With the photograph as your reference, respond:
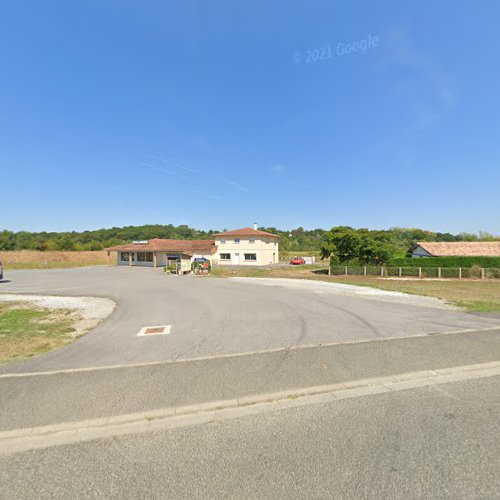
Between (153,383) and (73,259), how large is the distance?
202 feet

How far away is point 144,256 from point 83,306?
30.9m

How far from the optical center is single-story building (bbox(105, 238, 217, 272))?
1469 inches

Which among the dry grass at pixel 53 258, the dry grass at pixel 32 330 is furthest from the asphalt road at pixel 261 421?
the dry grass at pixel 53 258

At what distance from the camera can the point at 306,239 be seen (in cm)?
8938

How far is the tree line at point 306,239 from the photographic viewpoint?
2639cm

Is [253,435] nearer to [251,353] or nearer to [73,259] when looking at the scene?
[251,353]

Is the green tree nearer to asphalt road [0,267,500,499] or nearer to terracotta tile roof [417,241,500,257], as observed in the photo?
terracotta tile roof [417,241,500,257]

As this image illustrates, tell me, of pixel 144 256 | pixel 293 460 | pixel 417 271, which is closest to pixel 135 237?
pixel 144 256

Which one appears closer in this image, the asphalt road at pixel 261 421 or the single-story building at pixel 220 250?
the asphalt road at pixel 261 421

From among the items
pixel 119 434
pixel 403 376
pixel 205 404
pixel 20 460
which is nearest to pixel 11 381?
pixel 20 460

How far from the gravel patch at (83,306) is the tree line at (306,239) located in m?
21.5

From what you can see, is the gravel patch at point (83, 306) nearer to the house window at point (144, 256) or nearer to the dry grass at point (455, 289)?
the dry grass at point (455, 289)

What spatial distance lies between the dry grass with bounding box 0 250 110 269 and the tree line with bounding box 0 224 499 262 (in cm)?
1887

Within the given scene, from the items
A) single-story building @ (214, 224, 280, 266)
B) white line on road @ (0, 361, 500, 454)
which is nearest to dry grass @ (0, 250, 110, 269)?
single-story building @ (214, 224, 280, 266)
